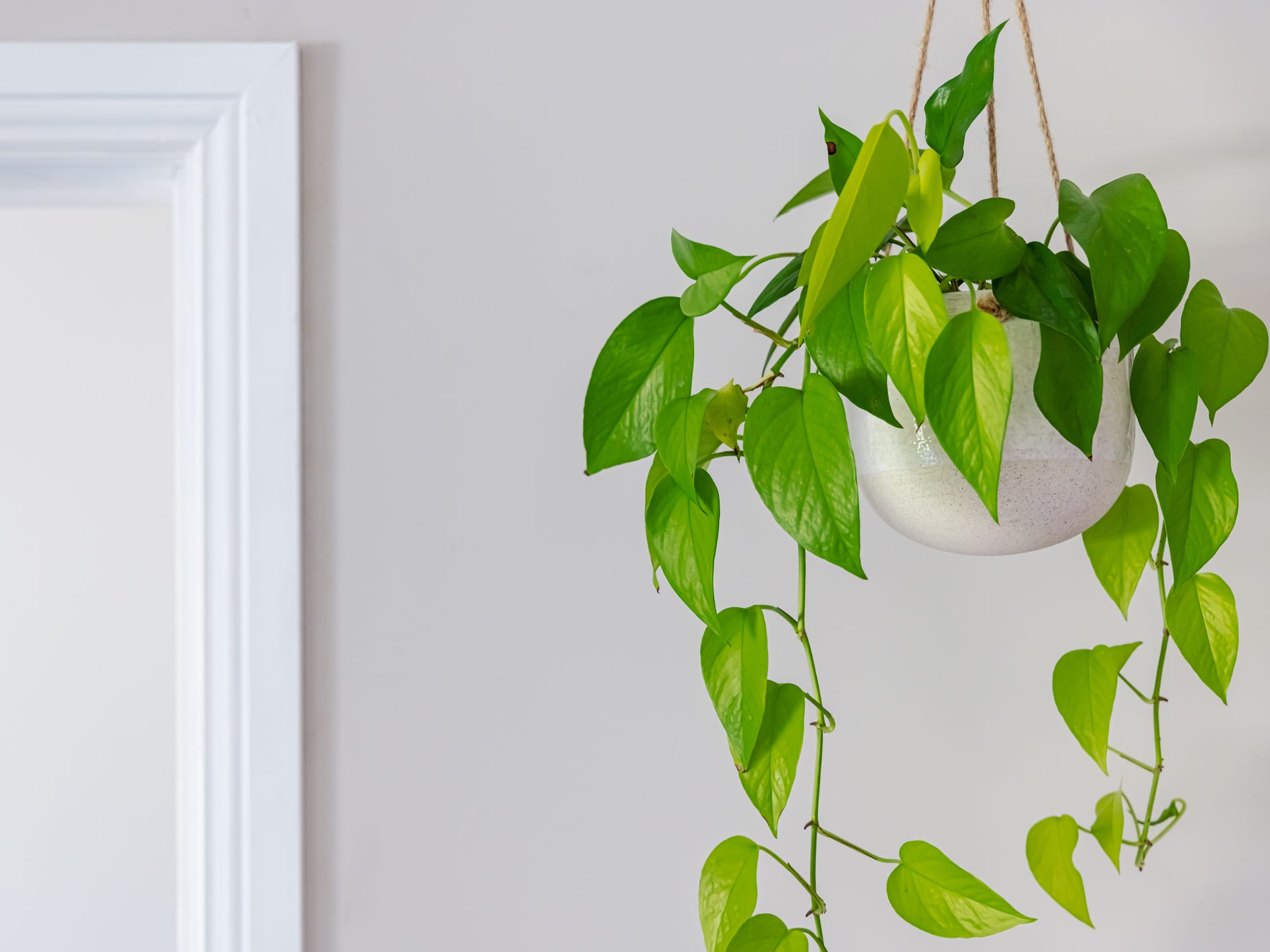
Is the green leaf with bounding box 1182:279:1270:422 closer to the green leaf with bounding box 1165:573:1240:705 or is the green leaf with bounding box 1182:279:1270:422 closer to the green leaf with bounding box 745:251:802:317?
the green leaf with bounding box 1165:573:1240:705

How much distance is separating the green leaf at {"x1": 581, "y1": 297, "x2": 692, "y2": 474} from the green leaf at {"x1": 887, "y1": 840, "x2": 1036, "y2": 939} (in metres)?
0.28

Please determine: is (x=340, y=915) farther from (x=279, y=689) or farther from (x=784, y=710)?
(x=784, y=710)

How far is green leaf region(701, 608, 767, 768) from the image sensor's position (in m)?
0.55

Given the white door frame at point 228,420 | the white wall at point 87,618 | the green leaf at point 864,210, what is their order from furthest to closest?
the white wall at point 87,618 → the white door frame at point 228,420 → the green leaf at point 864,210

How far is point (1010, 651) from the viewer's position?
868mm

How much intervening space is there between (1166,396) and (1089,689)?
22 cm

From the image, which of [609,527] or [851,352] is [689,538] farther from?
[609,527]

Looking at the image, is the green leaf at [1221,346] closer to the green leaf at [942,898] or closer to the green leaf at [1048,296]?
the green leaf at [1048,296]

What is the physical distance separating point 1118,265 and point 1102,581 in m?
0.27

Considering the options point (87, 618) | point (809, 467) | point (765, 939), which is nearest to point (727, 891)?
point (765, 939)

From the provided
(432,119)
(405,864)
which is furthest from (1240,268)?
(405,864)

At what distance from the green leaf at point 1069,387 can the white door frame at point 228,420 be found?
23.2 inches

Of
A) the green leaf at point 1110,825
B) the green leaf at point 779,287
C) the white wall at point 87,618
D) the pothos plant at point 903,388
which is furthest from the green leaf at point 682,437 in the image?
the white wall at point 87,618

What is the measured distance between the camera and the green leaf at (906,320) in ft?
1.53
